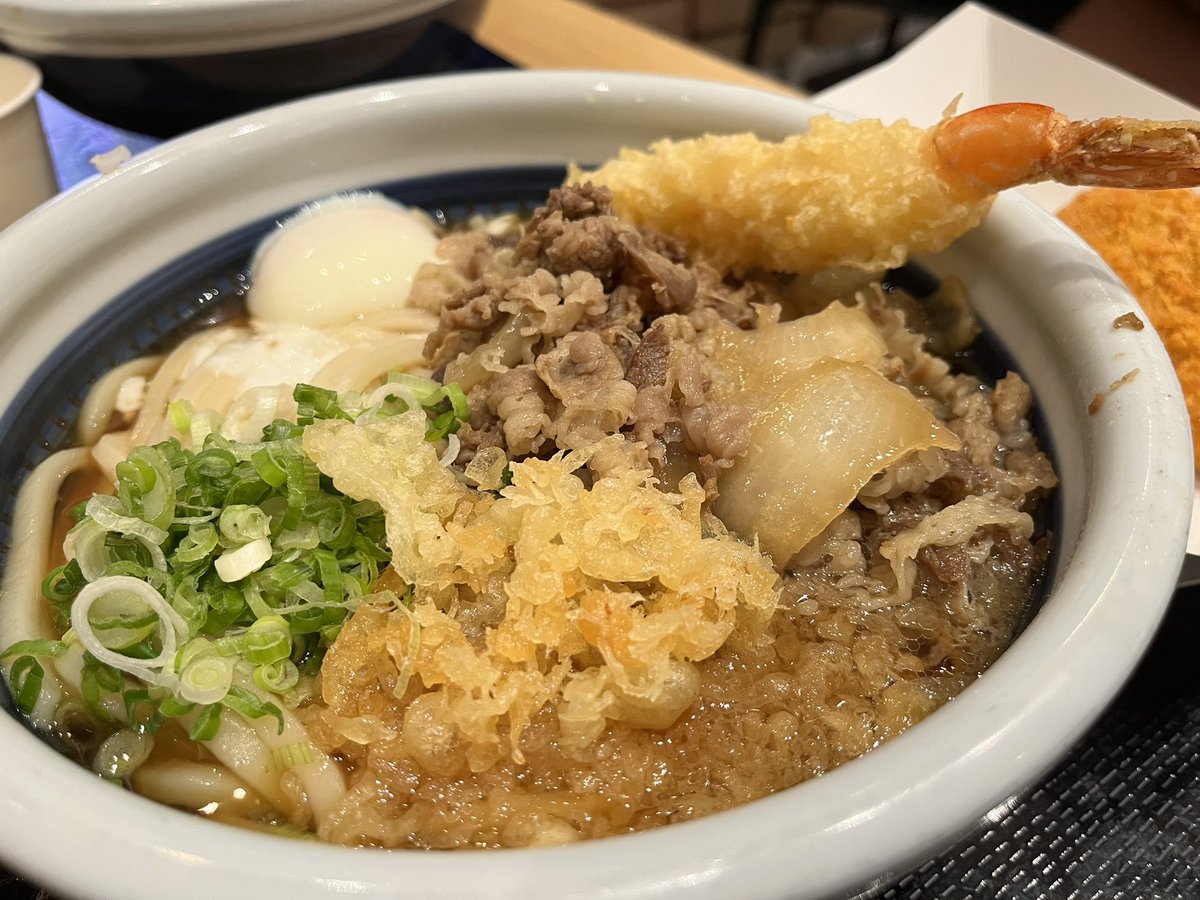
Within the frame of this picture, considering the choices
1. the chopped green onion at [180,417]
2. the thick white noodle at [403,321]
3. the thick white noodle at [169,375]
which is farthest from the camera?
the thick white noodle at [403,321]

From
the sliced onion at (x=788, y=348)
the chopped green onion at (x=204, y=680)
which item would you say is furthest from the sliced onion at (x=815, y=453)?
the chopped green onion at (x=204, y=680)

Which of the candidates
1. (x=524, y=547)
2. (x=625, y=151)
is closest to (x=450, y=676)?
(x=524, y=547)

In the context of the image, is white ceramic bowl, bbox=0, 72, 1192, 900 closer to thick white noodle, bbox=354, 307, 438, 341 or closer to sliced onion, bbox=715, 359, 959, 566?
sliced onion, bbox=715, 359, 959, 566

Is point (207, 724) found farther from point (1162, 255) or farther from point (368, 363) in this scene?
point (1162, 255)

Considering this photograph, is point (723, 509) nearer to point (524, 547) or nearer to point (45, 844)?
point (524, 547)

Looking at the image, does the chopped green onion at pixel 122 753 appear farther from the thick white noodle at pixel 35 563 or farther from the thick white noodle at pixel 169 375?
the thick white noodle at pixel 169 375

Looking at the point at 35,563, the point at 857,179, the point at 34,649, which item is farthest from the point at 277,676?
the point at 857,179
